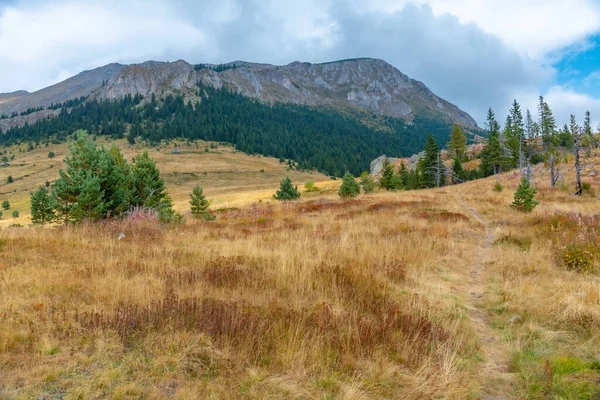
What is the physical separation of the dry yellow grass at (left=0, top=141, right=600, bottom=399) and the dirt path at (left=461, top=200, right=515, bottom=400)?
0.08 ft

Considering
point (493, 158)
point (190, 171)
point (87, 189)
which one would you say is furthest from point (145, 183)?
point (190, 171)

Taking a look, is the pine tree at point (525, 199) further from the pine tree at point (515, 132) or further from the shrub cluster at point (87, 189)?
the pine tree at point (515, 132)

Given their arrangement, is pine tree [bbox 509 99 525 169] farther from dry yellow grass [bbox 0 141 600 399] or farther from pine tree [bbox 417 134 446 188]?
dry yellow grass [bbox 0 141 600 399]

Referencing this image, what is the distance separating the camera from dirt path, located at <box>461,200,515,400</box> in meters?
3.55

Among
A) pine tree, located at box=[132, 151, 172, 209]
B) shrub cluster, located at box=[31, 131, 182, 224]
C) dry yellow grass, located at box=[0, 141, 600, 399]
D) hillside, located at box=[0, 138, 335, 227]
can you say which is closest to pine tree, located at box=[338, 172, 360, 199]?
pine tree, located at box=[132, 151, 172, 209]

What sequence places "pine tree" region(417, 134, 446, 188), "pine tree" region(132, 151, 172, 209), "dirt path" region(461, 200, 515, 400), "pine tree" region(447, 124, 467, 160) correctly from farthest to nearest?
1. "pine tree" region(447, 124, 467, 160)
2. "pine tree" region(417, 134, 446, 188)
3. "pine tree" region(132, 151, 172, 209)
4. "dirt path" region(461, 200, 515, 400)

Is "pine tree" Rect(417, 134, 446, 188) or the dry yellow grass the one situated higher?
"pine tree" Rect(417, 134, 446, 188)

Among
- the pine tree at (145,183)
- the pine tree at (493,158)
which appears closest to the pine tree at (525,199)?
the pine tree at (145,183)

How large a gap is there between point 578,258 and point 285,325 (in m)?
7.63

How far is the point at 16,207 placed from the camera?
8044cm

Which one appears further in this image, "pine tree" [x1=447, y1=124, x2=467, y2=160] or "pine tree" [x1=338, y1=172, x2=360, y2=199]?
"pine tree" [x1=447, y1=124, x2=467, y2=160]

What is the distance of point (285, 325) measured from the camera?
13.3 ft

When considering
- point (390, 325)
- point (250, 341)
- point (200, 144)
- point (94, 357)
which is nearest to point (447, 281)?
point (390, 325)

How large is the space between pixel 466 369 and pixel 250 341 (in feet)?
8.24
